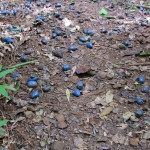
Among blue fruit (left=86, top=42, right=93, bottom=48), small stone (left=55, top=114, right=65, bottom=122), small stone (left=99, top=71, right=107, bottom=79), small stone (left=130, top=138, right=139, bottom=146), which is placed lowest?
small stone (left=130, top=138, right=139, bottom=146)

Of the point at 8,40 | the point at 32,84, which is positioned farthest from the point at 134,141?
the point at 8,40

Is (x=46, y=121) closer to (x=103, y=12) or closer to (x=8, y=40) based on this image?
(x=8, y=40)

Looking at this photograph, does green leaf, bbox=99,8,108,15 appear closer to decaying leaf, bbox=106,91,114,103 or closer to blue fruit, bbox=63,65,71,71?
blue fruit, bbox=63,65,71,71

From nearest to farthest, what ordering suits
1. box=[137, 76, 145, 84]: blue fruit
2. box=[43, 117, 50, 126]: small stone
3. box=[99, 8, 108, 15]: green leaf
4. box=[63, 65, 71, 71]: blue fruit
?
box=[43, 117, 50, 126]: small stone
box=[137, 76, 145, 84]: blue fruit
box=[63, 65, 71, 71]: blue fruit
box=[99, 8, 108, 15]: green leaf

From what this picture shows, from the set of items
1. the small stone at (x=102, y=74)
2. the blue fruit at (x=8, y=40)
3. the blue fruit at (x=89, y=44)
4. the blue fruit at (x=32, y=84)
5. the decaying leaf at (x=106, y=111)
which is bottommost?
the decaying leaf at (x=106, y=111)

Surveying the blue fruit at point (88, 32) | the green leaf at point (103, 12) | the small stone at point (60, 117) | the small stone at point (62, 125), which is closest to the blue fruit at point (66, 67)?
the small stone at point (60, 117)

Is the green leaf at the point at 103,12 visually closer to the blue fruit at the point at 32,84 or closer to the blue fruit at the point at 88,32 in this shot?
the blue fruit at the point at 88,32

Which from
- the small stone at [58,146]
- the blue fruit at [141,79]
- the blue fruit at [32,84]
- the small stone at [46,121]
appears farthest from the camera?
the blue fruit at [141,79]

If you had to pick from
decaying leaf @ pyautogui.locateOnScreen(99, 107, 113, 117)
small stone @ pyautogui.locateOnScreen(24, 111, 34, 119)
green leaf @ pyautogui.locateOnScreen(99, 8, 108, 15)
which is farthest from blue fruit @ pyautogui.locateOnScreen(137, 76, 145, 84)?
green leaf @ pyautogui.locateOnScreen(99, 8, 108, 15)
